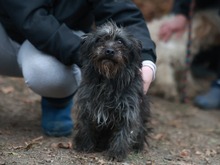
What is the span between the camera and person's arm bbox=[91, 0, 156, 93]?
11.3 feet

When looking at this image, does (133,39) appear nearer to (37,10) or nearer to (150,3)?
(37,10)

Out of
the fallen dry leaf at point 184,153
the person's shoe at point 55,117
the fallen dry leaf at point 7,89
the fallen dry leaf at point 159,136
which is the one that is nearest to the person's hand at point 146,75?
the fallen dry leaf at point 184,153

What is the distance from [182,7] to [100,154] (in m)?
2.85

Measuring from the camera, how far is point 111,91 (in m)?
3.20

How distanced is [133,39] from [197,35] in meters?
2.95

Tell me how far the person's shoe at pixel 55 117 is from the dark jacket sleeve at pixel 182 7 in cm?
232

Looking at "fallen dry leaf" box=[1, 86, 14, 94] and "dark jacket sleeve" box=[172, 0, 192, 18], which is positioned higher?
"dark jacket sleeve" box=[172, 0, 192, 18]

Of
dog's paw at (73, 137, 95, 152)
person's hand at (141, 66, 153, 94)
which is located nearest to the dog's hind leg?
dog's paw at (73, 137, 95, 152)

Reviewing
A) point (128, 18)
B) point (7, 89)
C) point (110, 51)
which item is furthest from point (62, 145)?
point (7, 89)

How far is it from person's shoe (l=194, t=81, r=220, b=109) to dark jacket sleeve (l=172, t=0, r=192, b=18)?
2.90 feet

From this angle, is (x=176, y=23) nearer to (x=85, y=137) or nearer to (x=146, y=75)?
(x=146, y=75)

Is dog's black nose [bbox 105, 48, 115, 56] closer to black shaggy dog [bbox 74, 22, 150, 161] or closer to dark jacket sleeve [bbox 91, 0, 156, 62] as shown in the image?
black shaggy dog [bbox 74, 22, 150, 161]

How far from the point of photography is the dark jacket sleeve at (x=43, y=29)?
3.45 meters

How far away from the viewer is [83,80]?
3.28 metres
